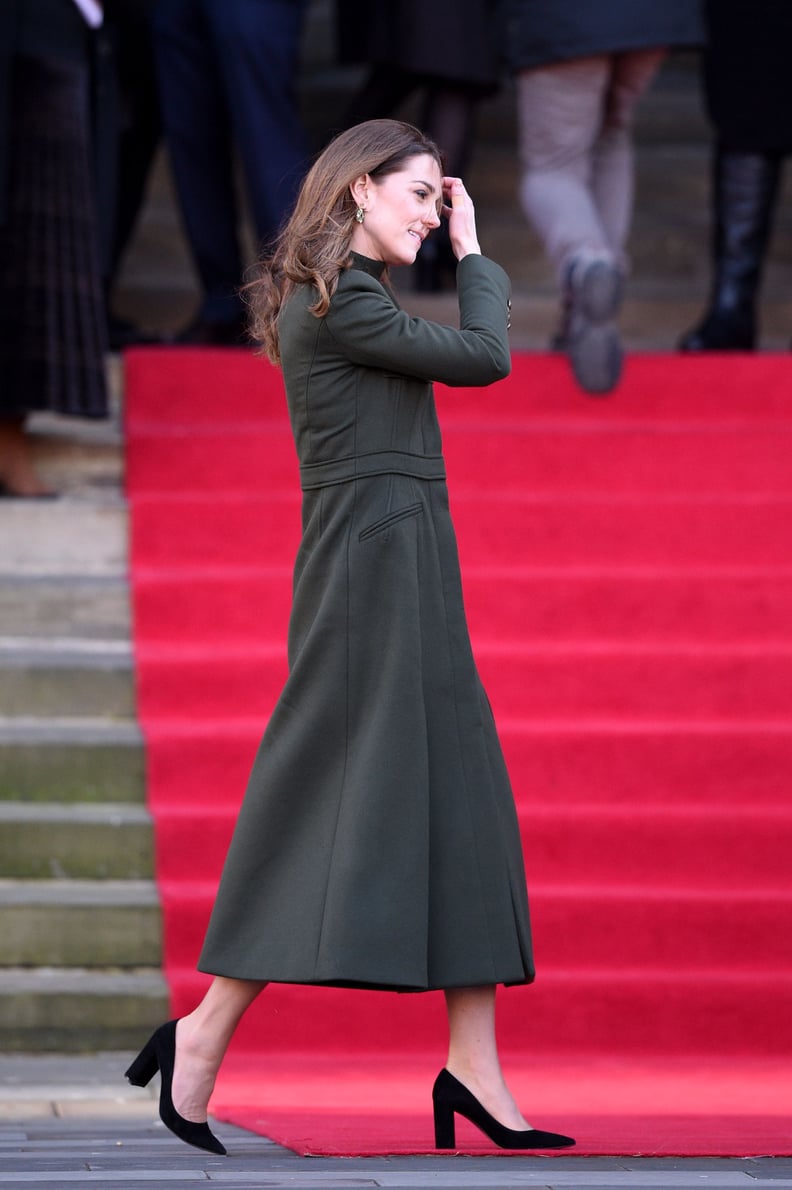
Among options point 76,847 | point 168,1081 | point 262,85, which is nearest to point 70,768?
point 76,847

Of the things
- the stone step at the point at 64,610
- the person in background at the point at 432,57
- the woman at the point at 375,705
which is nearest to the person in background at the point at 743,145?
the person in background at the point at 432,57

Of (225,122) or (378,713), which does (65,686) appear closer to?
(378,713)

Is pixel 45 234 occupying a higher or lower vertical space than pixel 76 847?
higher

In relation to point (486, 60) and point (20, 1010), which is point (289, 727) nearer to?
Answer: point (20, 1010)

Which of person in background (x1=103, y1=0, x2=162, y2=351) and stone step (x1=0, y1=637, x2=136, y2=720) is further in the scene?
person in background (x1=103, y1=0, x2=162, y2=351)

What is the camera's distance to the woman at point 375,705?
9.47 ft

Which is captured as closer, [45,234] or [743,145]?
[45,234]

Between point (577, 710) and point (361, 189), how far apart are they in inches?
75.9

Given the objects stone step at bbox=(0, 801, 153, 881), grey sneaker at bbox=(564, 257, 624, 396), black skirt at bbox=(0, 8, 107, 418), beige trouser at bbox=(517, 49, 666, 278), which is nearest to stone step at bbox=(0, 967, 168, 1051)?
stone step at bbox=(0, 801, 153, 881)

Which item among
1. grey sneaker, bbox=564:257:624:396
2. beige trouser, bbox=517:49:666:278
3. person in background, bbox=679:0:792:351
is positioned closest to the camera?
grey sneaker, bbox=564:257:624:396

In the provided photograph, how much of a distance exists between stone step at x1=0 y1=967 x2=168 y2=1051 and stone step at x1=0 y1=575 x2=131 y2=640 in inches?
44.7

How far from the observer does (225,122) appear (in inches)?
240

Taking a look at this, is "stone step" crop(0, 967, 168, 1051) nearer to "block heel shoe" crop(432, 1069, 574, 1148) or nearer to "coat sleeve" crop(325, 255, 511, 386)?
"block heel shoe" crop(432, 1069, 574, 1148)

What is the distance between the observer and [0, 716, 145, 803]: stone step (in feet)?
14.4
